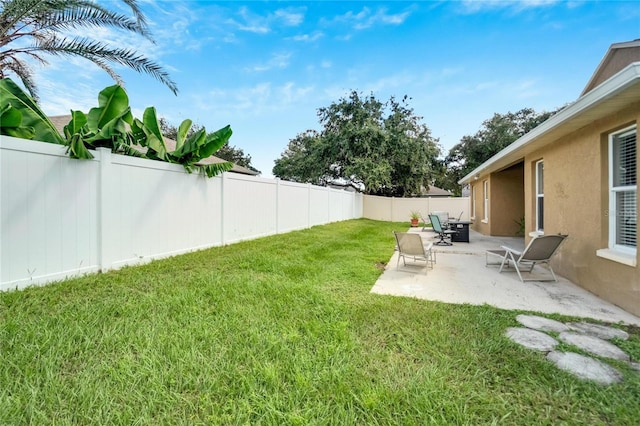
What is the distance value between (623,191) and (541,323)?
270 cm

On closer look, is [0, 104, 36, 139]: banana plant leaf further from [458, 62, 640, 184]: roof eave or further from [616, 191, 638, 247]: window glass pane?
[616, 191, 638, 247]: window glass pane

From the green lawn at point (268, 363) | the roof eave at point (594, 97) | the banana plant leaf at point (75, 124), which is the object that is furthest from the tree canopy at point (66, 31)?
the roof eave at point (594, 97)

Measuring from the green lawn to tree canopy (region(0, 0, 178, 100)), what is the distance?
217 inches

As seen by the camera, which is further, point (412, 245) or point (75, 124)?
point (412, 245)

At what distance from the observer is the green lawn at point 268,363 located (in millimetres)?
2016

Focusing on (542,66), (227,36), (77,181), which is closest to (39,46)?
(77,181)

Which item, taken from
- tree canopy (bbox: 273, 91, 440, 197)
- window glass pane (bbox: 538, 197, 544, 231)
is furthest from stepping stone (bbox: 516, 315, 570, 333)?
tree canopy (bbox: 273, 91, 440, 197)

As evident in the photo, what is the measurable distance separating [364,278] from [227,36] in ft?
33.5

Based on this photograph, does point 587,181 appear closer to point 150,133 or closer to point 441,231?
point 441,231

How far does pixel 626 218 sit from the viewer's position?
4371mm

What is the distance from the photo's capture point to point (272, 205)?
10.3m

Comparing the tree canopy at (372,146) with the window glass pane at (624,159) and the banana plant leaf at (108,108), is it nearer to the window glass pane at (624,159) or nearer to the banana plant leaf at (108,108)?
the window glass pane at (624,159)

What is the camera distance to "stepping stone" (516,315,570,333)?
3471 mm

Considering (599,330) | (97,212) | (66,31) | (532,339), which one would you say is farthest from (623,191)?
Answer: (66,31)
